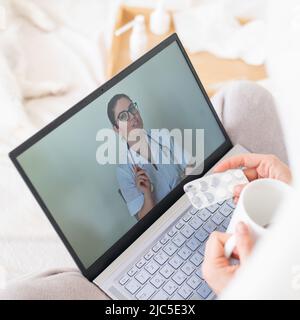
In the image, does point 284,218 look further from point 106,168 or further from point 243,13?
point 243,13

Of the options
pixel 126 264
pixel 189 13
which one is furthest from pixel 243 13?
pixel 126 264

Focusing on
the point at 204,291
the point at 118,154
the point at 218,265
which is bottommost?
the point at 204,291

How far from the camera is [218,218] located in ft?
2.39

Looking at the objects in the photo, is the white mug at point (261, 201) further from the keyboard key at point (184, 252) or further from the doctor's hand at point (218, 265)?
→ the keyboard key at point (184, 252)

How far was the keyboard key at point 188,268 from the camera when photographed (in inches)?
26.6

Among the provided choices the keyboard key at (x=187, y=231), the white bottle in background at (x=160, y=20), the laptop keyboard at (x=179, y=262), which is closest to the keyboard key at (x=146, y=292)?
the laptop keyboard at (x=179, y=262)

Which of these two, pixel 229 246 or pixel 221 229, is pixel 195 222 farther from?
pixel 229 246

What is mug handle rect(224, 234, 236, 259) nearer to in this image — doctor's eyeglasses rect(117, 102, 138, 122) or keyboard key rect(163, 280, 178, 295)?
keyboard key rect(163, 280, 178, 295)

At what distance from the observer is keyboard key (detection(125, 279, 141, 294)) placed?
65cm

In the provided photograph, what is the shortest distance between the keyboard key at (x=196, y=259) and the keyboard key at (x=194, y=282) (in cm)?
2

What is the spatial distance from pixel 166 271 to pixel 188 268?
35 millimetres

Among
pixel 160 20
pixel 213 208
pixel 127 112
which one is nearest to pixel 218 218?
pixel 213 208

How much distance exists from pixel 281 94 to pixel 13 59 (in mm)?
948

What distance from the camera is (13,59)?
114 cm
